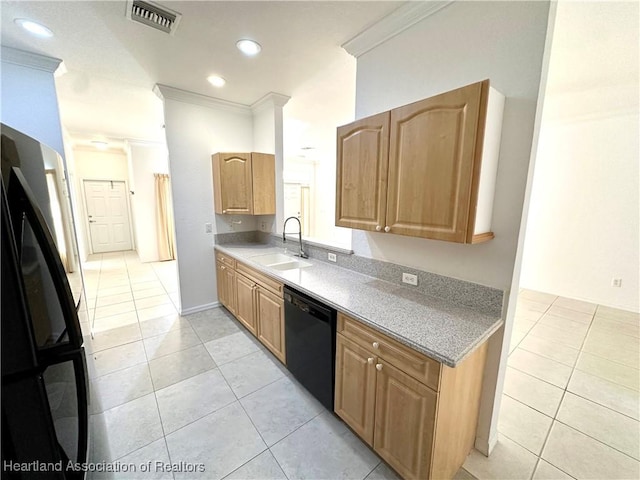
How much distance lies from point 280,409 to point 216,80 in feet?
10.2

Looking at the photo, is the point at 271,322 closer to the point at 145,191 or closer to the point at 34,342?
the point at 34,342

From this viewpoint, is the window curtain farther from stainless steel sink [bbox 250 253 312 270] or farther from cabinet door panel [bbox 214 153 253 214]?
stainless steel sink [bbox 250 253 312 270]

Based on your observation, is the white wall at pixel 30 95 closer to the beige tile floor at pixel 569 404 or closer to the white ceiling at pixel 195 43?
the white ceiling at pixel 195 43

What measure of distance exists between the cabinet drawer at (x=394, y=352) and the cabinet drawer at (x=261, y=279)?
766mm

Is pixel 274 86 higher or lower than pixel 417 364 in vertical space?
higher

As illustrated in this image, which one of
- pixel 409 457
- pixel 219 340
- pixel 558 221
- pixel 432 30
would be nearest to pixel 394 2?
pixel 432 30

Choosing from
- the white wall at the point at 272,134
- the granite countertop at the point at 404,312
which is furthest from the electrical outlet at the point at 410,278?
the white wall at the point at 272,134

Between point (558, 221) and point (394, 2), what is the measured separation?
4278 millimetres

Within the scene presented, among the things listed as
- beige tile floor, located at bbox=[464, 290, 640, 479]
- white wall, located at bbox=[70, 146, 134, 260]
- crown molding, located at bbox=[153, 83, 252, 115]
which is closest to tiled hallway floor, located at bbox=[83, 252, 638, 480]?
beige tile floor, located at bbox=[464, 290, 640, 479]

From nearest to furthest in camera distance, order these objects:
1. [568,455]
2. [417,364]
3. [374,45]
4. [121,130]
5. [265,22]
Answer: [417,364] < [568,455] < [265,22] < [374,45] < [121,130]

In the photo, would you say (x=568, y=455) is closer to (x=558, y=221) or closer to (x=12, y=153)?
(x=12, y=153)

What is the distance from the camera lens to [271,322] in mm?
2449

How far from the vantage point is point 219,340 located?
9.52 ft

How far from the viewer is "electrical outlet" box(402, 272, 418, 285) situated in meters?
1.88
